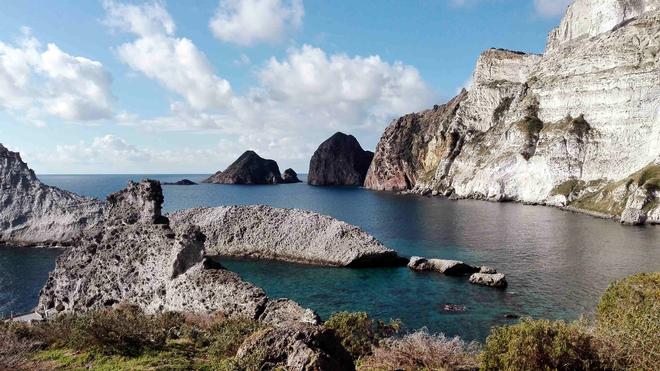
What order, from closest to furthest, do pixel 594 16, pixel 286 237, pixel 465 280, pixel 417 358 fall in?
pixel 417 358 < pixel 465 280 < pixel 286 237 < pixel 594 16

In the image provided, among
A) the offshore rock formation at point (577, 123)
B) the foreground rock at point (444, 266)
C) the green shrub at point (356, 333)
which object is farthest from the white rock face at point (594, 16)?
the green shrub at point (356, 333)

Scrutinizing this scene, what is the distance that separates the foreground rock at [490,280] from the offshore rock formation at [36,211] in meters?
59.5

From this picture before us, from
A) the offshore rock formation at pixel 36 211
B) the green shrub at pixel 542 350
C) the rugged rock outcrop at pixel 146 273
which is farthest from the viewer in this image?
→ the offshore rock formation at pixel 36 211

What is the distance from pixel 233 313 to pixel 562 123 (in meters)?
127

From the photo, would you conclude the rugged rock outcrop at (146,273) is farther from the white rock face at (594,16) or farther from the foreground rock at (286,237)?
the white rock face at (594,16)

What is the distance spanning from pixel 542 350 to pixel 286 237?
4863cm

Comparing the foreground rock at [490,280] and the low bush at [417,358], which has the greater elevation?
the low bush at [417,358]

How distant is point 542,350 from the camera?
1418 centimetres

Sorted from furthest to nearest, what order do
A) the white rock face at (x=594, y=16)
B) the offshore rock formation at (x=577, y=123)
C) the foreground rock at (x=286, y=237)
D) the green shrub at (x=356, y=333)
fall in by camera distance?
the white rock face at (x=594, y=16), the offshore rock formation at (x=577, y=123), the foreground rock at (x=286, y=237), the green shrub at (x=356, y=333)

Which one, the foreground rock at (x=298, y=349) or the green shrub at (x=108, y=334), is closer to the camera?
the foreground rock at (x=298, y=349)

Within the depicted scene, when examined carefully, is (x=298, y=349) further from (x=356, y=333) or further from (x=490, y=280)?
(x=490, y=280)

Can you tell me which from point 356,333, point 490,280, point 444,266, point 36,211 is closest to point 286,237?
point 444,266

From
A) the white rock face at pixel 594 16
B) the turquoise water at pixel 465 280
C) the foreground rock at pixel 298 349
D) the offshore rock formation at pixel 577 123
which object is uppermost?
the white rock face at pixel 594 16

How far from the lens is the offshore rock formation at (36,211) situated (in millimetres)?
74312
